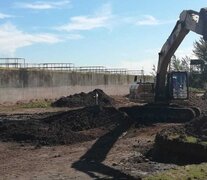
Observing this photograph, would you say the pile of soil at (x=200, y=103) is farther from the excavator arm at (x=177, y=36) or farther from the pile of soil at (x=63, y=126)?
the pile of soil at (x=63, y=126)

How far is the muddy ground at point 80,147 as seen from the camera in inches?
474

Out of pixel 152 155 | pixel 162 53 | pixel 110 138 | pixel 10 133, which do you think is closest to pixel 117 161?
pixel 152 155

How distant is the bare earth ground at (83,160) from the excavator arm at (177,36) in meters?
4.25

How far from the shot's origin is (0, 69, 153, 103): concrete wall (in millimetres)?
39844

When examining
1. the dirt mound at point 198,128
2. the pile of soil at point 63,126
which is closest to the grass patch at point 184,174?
the dirt mound at point 198,128

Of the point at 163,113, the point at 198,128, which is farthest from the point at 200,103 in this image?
the point at 198,128

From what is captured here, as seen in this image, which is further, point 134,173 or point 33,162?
point 33,162

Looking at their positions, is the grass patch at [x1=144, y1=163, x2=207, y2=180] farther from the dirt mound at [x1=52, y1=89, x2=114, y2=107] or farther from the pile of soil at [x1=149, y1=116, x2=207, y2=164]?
the dirt mound at [x1=52, y1=89, x2=114, y2=107]

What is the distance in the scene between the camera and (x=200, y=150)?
1223cm

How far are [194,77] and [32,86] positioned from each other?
20567 millimetres

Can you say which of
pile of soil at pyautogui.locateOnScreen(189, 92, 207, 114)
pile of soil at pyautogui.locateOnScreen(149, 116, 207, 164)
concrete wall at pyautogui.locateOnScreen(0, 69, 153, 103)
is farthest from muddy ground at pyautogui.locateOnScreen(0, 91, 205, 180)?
concrete wall at pyautogui.locateOnScreen(0, 69, 153, 103)

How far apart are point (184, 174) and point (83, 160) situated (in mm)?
5197

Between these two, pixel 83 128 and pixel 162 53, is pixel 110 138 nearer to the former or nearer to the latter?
pixel 83 128

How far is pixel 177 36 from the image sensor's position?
2120 cm
